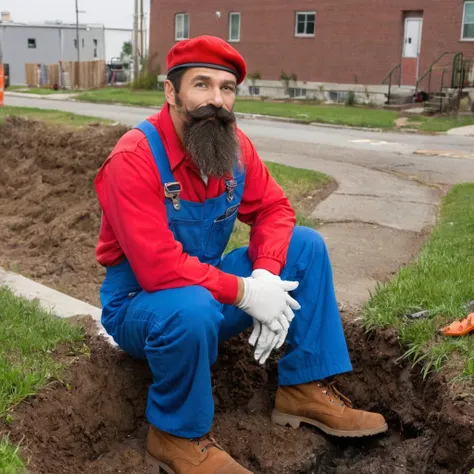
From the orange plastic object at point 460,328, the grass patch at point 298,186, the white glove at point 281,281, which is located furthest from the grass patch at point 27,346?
the grass patch at point 298,186

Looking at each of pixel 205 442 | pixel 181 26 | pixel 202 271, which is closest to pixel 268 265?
pixel 202 271

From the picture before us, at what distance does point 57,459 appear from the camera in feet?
10.1

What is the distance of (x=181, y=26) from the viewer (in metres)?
32.6

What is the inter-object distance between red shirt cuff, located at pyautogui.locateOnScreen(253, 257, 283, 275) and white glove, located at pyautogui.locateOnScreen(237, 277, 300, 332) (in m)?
0.13

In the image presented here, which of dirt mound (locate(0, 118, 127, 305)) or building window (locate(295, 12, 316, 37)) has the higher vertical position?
building window (locate(295, 12, 316, 37))

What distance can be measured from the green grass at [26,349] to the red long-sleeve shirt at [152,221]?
0.58m

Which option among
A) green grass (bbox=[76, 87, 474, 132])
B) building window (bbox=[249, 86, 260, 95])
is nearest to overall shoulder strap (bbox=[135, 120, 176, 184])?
green grass (bbox=[76, 87, 474, 132])

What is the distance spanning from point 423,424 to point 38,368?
1832 millimetres

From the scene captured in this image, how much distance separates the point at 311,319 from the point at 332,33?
2529 cm

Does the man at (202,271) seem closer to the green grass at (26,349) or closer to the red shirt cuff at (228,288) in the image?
the red shirt cuff at (228,288)

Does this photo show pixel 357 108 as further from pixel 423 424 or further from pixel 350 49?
pixel 423 424

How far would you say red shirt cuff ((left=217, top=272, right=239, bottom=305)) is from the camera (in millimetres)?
3111

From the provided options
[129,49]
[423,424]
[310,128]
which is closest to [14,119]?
[423,424]

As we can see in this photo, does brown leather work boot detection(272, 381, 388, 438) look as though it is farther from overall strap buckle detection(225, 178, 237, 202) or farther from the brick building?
the brick building
